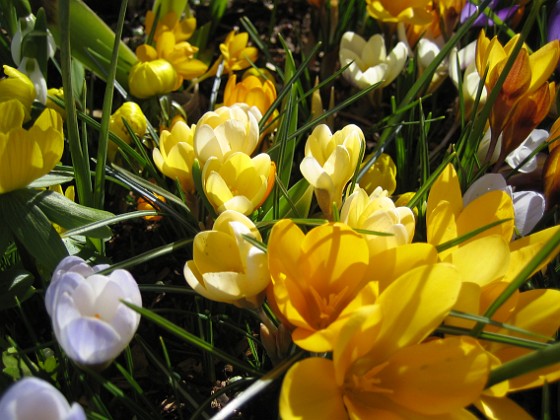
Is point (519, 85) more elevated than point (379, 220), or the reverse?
point (519, 85)

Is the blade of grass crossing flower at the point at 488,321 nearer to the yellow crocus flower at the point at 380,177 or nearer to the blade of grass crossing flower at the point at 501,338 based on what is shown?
the blade of grass crossing flower at the point at 501,338

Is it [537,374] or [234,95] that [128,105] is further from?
[537,374]

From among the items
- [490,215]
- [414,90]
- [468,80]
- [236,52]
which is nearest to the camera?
[490,215]

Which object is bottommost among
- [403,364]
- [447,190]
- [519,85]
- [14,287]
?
[14,287]

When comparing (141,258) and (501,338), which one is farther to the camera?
(141,258)

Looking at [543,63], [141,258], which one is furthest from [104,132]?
[543,63]

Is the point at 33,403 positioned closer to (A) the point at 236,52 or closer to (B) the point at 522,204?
(B) the point at 522,204

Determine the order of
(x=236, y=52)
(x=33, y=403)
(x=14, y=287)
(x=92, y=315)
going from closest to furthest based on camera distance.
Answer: (x=33, y=403) → (x=92, y=315) → (x=14, y=287) → (x=236, y=52)

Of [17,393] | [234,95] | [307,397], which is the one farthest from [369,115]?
[17,393]

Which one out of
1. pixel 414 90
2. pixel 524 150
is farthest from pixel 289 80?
pixel 524 150
